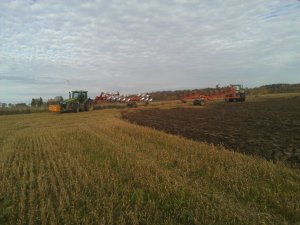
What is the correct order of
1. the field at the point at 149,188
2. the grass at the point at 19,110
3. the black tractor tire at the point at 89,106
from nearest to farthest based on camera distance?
the field at the point at 149,188 → the black tractor tire at the point at 89,106 → the grass at the point at 19,110

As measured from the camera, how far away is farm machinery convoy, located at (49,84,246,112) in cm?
3183

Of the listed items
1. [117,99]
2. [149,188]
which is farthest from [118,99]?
[149,188]

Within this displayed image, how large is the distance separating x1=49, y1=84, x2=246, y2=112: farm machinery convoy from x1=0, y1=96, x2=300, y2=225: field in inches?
884

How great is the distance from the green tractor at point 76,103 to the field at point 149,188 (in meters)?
22.2

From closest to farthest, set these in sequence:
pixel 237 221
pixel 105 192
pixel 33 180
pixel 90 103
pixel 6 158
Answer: pixel 237 221
pixel 105 192
pixel 33 180
pixel 6 158
pixel 90 103

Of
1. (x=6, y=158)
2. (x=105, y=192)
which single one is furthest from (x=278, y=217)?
(x=6, y=158)

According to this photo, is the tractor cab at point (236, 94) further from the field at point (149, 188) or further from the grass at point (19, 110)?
the field at point (149, 188)

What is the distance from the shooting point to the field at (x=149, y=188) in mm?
4629

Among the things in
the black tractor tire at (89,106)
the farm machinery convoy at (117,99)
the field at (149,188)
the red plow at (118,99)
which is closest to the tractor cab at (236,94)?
the farm machinery convoy at (117,99)

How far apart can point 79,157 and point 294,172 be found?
5952mm


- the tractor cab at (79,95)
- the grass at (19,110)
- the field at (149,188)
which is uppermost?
the tractor cab at (79,95)

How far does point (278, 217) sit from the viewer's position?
4.49 m

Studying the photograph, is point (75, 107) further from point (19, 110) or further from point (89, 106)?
point (19, 110)

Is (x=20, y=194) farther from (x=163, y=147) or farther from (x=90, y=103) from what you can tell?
(x=90, y=103)
